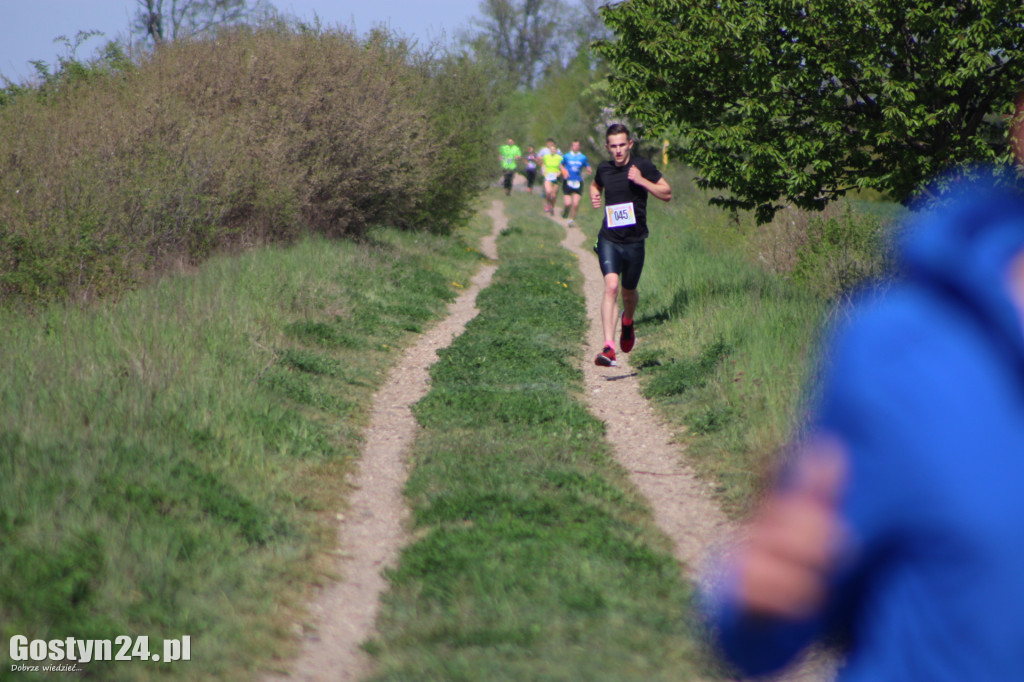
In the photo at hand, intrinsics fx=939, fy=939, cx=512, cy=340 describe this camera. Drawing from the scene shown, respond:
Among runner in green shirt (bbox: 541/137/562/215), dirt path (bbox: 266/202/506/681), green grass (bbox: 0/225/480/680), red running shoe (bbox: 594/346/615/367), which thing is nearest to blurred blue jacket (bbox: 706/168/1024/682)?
dirt path (bbox: 266/202/506/681)

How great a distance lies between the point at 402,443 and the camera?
A: 6.88 m

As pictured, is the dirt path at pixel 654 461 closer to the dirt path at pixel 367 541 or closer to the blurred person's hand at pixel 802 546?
the dirt path at pixel 367 541

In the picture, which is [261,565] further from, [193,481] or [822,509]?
[822,509]

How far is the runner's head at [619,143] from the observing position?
9062mm

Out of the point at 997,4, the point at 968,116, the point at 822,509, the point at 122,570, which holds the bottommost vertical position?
the point at 122,570

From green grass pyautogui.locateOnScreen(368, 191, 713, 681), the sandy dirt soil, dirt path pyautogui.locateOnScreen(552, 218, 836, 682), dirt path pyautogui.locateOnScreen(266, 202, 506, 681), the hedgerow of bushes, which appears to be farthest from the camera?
the hedgerow of bushes

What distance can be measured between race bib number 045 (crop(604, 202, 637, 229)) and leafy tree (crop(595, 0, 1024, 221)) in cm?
170

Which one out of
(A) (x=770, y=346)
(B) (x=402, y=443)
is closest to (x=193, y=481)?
(B) (x=402, y=443)

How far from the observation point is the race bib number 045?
9219 millimetres

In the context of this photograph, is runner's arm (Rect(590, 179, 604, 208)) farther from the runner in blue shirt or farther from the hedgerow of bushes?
the runner in blue shirt

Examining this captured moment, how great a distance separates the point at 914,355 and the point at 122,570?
11.6 ft

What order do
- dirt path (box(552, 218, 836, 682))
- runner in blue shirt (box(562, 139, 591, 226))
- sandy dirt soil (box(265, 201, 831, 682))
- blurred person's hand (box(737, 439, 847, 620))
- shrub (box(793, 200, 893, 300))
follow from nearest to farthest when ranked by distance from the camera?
blurred person's hand (box(737, 439, 847, 620)) < sandy dirt soil (box(265, 201, 831, 682)) < dirt path (box(552, 218, 836, 682)) < shrub (box(793, 200, 893, 300)) < runner in blue shirt (box(562, 139, 591, 226))

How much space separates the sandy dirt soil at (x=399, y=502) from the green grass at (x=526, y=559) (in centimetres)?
12

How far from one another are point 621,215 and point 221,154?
6105 millimetres
